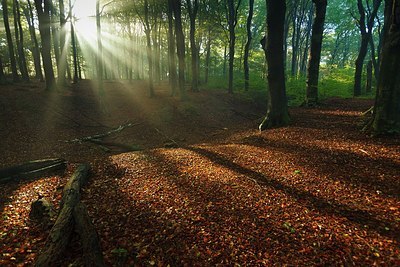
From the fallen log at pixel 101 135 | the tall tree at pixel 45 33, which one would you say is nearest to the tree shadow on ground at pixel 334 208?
the fallen log at pixel 101 135

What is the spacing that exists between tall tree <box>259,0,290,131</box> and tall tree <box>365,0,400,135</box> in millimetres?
3307

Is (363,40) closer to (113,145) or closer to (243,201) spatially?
(243,201)

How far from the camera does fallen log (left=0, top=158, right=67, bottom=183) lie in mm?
6288

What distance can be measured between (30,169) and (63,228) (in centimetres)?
437

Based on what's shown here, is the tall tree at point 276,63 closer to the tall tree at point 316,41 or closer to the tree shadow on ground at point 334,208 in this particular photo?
the tall tree at point 316,41

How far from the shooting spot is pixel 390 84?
20.0 ft

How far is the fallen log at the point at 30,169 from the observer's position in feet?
20.6

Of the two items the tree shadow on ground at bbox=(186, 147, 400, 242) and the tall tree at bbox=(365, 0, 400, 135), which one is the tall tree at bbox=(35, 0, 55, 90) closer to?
the tree shadow on ground at bbox=(186, 147, 400, 242)

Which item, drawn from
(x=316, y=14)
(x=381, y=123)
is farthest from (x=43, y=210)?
(x=316, y=14)

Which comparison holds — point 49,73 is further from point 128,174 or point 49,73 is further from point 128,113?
point 128,174

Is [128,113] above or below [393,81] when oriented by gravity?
below

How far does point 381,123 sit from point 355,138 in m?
0.77

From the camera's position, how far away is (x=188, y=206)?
433cm

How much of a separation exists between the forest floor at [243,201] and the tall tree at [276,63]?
2.66ft
